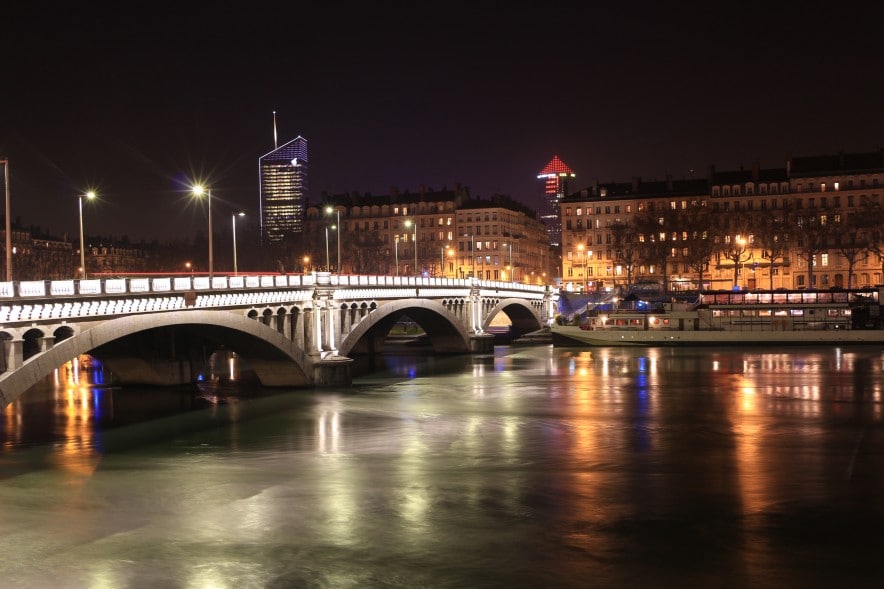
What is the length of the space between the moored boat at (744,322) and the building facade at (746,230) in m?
27.3

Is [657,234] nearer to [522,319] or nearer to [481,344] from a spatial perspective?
[522,319]

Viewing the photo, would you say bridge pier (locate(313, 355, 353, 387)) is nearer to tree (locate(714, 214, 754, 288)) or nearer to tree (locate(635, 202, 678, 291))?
tree (locate(635, 202, 678, 291))

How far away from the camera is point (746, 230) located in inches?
5187

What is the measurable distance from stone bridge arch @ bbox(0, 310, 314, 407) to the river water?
6.55 ft

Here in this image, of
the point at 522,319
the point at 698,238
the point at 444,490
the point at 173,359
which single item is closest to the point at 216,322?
the point at 173,359

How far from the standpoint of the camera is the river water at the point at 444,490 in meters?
19.9

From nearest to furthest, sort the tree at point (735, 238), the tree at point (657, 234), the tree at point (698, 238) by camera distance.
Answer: the tree at point (698, 238) < the tree at point (657, 234) < the tree at point (735, 238)

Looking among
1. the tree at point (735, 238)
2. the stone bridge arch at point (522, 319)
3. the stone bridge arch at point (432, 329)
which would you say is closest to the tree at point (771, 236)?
the tree at point (735, 238)

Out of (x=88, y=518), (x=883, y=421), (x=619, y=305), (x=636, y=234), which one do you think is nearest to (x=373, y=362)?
(x=619, y=305)

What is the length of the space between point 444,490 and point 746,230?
113634mm

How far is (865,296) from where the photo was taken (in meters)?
95.5

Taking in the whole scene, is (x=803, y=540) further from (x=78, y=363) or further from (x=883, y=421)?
(x=78, y=363)

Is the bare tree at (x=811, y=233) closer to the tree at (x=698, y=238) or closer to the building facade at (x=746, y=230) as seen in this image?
the building facade at (x=746, y=230)

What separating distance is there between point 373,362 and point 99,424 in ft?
127
